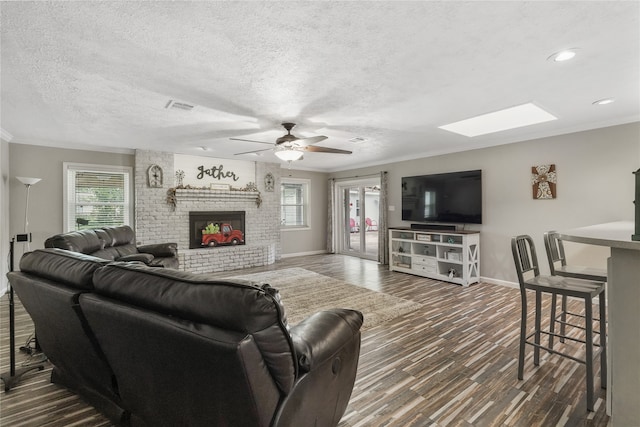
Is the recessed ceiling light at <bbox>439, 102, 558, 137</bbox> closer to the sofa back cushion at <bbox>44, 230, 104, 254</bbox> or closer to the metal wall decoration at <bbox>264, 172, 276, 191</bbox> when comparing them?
the metal wall decoration at <bbox>264, 172, 276, 191</bbox>

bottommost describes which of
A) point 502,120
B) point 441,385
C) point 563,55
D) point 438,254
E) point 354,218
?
point 441,385

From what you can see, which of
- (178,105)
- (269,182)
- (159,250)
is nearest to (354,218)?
(269,182)

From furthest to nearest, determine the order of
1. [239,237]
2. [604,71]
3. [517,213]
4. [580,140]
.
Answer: [239,237] → [517,213] → [580,140] → [604,71]

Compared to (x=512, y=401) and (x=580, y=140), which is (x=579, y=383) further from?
(x=580, y=140)

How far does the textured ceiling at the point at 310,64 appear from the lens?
173cm

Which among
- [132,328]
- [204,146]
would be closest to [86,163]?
[204,146]

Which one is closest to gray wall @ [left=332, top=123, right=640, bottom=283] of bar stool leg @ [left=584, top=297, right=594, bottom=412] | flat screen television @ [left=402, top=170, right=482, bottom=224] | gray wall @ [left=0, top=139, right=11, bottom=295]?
flat screen television @ [left=402, top=170, right=482, bottom=224]

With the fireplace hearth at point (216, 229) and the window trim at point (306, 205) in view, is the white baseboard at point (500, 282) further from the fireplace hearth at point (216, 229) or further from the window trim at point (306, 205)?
the fireplace hearth at point (216, 229)

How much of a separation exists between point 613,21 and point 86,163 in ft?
22.5

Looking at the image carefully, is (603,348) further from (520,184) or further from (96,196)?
(96,196)

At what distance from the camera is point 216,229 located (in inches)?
257

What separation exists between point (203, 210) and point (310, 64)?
485 cm

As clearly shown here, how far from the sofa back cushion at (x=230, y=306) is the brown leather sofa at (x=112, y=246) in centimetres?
258

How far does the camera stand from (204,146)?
538cm
